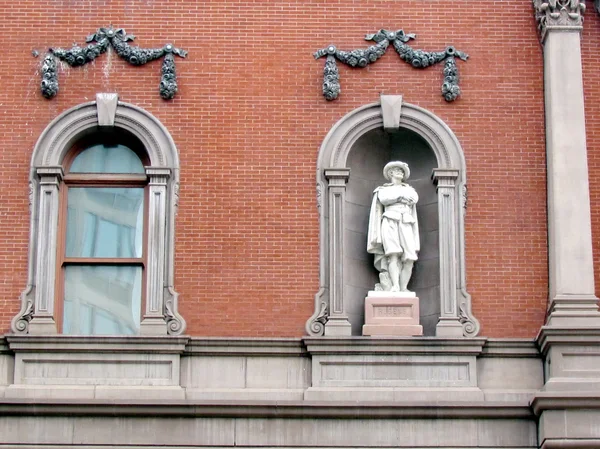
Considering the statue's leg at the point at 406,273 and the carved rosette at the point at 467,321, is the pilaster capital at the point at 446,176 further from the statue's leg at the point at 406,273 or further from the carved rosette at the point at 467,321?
the carved rosette at the point at 467,321

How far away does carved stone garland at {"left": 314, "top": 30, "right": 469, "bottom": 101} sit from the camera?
84.8 feet

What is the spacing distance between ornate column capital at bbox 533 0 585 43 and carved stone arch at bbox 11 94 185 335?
200 inches

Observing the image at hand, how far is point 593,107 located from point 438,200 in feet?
7.87

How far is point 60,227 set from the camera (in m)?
25.4

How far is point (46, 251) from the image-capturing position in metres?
25.0

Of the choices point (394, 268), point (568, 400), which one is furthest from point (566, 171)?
point (568, 400)

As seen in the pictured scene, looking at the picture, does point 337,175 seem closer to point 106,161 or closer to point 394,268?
point 394,268

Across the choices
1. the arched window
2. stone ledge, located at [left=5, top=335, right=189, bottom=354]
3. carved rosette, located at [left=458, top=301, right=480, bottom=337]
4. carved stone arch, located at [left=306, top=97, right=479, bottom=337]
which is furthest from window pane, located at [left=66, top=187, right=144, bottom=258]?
carved rosette, located at [left=458, top=301, right=480, bottom=337]

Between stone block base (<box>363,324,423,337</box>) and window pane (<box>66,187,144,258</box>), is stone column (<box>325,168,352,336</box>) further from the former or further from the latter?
window pane (<box>66,187,144,258</box>)

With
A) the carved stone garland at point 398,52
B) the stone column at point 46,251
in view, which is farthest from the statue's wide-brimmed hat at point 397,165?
the stone column at point 46,251

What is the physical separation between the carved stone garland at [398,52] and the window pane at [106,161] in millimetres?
2632

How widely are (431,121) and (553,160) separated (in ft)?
5.46

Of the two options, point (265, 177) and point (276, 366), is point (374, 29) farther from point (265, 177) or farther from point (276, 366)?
point (276, 366)

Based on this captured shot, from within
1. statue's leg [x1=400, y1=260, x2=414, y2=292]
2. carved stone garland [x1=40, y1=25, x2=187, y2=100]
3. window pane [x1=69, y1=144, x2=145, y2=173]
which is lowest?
statue's leg [x1=400, y1=260, x2=414, y2=292]
